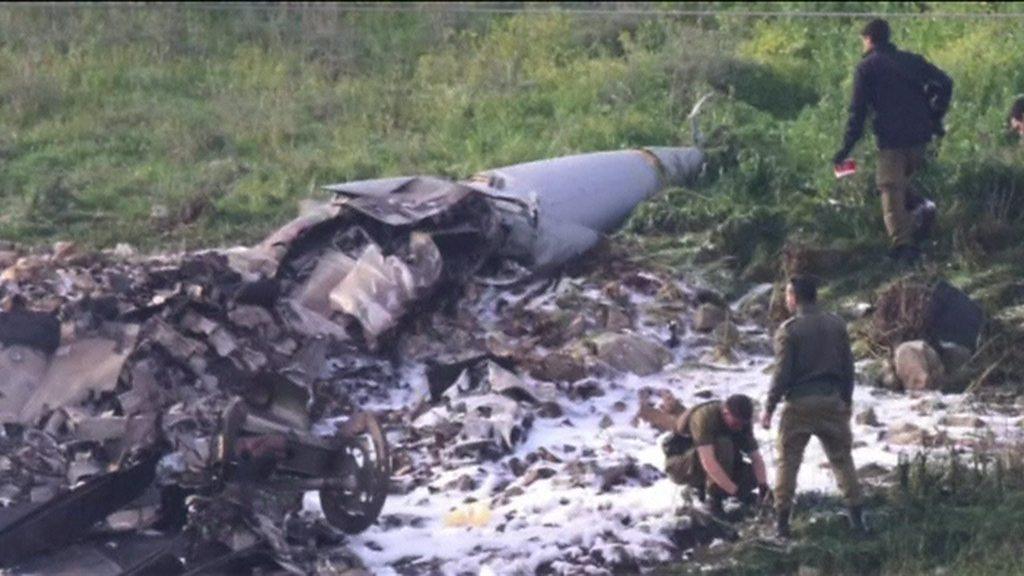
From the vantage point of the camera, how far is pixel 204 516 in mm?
10047

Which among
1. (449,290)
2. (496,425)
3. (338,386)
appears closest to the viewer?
(496,425)

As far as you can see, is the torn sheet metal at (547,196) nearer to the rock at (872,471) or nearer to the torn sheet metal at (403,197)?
the torn sheet metal at (403,197)

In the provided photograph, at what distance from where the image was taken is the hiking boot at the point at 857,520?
10258mm

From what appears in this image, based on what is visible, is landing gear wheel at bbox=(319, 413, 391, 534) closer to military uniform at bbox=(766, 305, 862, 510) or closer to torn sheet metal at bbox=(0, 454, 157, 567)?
torn sheet metal at bbox=(0, 454, 157, 567)

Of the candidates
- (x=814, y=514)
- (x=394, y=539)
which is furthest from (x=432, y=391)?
(x=814, y=514)

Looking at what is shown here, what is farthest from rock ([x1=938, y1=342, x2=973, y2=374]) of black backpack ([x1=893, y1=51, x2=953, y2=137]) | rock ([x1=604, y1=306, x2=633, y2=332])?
rock ([x1=604, y1=306, x2=633, y2=332])

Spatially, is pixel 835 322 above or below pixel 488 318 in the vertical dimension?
above

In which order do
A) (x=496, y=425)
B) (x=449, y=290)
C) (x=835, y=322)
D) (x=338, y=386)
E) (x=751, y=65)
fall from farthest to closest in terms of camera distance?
(x=751, y=65), (x=449, y=290), (x=338, y=386), (x=496, y=425), (x=835, y=322)

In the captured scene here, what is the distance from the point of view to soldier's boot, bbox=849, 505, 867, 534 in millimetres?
10258

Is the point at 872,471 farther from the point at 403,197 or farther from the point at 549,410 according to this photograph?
the point at 403,197

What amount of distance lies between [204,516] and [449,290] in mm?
3795

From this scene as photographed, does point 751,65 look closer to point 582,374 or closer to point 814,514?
point 582,374

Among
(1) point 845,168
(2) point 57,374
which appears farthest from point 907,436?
(2) point 57,374

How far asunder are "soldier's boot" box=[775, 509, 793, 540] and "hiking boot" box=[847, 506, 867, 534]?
12.5 inches
